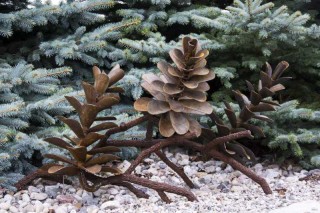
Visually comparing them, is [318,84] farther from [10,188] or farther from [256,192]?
[10,188]

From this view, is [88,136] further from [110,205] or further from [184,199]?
[184,199]

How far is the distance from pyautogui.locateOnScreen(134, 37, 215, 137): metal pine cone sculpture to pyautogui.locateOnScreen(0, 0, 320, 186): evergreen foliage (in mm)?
436

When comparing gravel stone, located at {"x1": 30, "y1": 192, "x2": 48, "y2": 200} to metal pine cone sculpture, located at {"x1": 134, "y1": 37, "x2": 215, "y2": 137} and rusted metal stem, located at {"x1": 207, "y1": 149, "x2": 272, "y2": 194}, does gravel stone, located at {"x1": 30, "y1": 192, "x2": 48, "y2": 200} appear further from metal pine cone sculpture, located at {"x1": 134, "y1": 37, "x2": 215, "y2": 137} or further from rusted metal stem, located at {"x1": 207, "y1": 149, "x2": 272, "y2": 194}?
rusted metal stem, located at {"x1": 207, "y1": 149, "x2": 272, "y2": 194}

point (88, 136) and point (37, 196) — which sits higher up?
point (88, 136)

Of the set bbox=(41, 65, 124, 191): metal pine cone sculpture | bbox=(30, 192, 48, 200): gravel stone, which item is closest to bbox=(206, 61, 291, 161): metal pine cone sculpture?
bbox=(41, 65, 124, 191): metal pine cone sculpture

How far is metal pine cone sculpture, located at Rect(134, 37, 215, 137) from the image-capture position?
84.8 inches

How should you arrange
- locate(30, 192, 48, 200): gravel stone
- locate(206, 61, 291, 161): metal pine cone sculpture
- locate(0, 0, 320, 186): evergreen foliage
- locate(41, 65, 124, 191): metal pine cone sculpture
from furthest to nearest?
1. locate(0, 0, 320, 186): evergreen foliage
2. locate(206, 61, 291, 161): metal pine cone sculpture
3. locate(30, 192, 48, 200): gravel stone
4. locate(41, 65, 124, 191): metal pine cone sculpture

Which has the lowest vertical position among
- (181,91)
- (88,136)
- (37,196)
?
(37,196)

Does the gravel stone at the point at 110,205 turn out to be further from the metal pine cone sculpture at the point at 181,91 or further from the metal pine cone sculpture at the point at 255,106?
the metal pine cone sculpture at the point at 255,106

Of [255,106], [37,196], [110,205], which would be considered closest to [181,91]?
[255,106]

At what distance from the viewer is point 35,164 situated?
2.67 metres

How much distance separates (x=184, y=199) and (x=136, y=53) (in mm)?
1130

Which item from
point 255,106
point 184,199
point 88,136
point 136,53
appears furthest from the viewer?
point 136,53

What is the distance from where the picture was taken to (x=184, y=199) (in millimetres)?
2266
